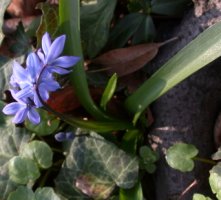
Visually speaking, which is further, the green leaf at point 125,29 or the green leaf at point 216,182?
the green leaf at point 125,29

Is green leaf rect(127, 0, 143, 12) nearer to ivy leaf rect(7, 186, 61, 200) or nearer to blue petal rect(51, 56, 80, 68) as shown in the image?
blue petal rect(51, 56, 80, 68)

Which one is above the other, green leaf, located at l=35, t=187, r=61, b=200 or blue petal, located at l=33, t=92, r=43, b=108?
blue petal, located at l=33, t=92, r=43, b=108

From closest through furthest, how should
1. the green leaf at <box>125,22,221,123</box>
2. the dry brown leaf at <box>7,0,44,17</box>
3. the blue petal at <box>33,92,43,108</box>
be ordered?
1. the blue petal at <box>33,92,43,108</box>
2. the green leaf at <box>125,22,221,123</box>
3. the dry brown leaf at <box>7,0,44,17</box>

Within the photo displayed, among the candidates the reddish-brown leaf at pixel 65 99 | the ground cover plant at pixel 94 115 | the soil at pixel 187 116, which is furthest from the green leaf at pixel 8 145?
the soil at pixel 187 116

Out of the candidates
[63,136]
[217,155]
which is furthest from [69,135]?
[217,155]

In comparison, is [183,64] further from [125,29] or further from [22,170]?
[22,170]

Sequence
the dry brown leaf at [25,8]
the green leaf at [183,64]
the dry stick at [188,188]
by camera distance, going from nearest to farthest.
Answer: the green leaf at [183,64], the dry stick at [188,188], the dry brown leaf at [25,8]

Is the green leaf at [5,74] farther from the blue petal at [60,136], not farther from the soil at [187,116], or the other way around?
the soil at [187,116]

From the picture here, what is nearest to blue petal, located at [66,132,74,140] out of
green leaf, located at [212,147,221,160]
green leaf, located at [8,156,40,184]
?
green leaf, located at [8,156,40,184]
